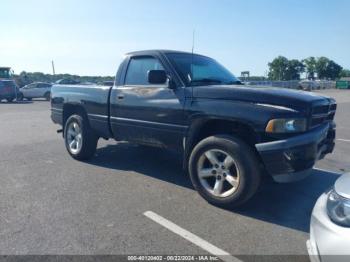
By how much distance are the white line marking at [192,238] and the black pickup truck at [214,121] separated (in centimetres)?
72

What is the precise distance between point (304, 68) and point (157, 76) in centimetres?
11845

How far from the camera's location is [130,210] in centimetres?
396

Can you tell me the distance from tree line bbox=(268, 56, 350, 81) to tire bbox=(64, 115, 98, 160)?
10297 centimetres

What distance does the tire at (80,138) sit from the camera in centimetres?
603

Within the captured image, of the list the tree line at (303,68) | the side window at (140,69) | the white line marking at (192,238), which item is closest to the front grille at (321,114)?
the white line marking at (192,238)

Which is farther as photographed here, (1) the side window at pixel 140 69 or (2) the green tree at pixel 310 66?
(2) the green tree at pixel 310 66

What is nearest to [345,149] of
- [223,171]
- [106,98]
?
[223,171]

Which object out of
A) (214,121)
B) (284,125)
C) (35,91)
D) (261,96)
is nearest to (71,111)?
(214,121)

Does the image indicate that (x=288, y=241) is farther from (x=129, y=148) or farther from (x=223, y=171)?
(x=129, y=148)

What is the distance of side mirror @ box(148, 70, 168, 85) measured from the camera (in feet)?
14.6

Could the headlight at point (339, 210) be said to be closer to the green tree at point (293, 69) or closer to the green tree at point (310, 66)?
the green tree at point (293, 69)

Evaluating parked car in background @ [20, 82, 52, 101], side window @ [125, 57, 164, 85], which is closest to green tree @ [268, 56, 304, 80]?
parked car in background @ [20, 82, 52, 101]

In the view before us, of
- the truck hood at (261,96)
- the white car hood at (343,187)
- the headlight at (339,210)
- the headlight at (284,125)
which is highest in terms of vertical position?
the truck hood at (261,96)

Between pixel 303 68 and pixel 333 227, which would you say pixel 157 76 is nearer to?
pixel 333 227
